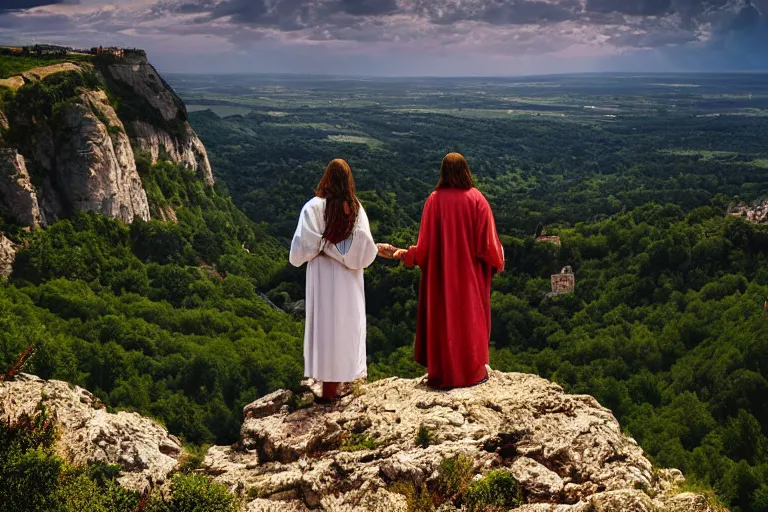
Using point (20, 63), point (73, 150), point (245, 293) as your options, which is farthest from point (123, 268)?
point (20, 63)

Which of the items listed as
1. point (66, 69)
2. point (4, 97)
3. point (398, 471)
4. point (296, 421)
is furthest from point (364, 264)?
point (66, 69)

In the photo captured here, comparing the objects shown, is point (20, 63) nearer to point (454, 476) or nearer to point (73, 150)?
point (73, 150)

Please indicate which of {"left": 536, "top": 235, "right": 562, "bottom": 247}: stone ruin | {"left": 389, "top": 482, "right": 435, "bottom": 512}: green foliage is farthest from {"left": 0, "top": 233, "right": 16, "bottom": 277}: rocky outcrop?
{"left": 536, "top": 235, "right": 562, "bottom": 247}: stone ruin

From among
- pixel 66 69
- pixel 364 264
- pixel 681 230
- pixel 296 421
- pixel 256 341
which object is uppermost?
pixel 66 69

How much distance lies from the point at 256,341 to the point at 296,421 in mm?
27444

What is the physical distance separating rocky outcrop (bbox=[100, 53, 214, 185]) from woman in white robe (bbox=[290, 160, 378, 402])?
133 ft

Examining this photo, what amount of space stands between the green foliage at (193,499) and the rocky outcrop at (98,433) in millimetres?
524

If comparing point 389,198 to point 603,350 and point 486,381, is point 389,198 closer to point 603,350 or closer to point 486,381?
point 603,350

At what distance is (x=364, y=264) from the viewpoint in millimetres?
9766

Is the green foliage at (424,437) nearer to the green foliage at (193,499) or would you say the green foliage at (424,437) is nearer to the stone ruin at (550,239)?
the green foliage at (193,499)

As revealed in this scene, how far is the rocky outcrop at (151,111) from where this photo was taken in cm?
4817

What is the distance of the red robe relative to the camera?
32.8 feet

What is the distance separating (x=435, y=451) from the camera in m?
8.30

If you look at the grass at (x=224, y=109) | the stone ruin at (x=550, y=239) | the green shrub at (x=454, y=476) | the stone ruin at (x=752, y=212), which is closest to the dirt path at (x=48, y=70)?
the stone ruin at (x=550, y=239)
